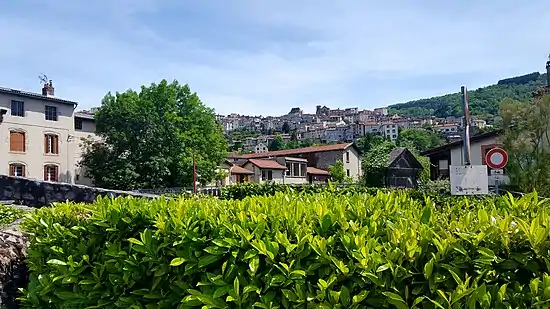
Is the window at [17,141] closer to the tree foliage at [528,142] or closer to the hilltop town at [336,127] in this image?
the hilltop town at [336,127]

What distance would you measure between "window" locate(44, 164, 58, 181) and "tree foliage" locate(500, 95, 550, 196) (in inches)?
1193

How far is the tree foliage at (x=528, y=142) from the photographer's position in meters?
20.6

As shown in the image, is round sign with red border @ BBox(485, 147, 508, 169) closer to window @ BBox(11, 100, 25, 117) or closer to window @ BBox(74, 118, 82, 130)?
window @ BBox(11, 100, 25, 117)

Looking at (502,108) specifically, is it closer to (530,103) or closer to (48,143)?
(530,103)

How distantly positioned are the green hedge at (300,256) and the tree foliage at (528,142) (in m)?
20.3

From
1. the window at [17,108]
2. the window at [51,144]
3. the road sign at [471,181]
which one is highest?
the window at [17,108]

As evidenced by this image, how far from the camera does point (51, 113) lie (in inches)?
1351

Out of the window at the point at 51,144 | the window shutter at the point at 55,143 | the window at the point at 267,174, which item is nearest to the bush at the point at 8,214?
the window at the point at 51,144

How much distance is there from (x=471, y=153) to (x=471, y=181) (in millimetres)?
16166

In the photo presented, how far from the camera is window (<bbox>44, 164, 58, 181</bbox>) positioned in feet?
112

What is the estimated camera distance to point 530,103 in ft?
71.9

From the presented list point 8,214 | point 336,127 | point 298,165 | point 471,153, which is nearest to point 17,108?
point 8,214

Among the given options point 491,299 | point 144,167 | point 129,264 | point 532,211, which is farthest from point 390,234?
point 144,167

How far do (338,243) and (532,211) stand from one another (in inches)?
46.5
